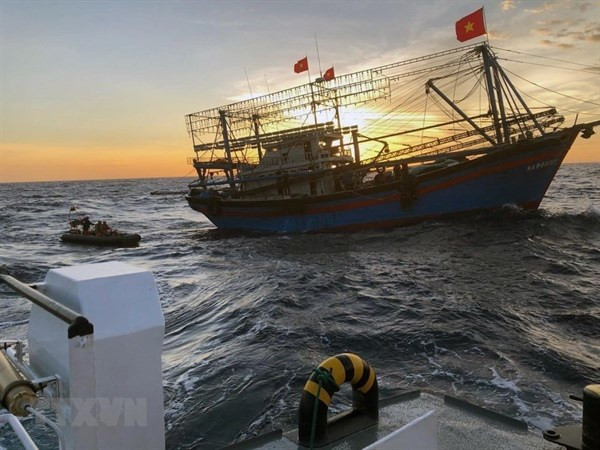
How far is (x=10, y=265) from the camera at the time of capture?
21109 mm

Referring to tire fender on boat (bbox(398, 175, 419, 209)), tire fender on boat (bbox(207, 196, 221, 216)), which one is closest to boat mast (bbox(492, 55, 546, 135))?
tire fender on boat (bbox(398, 175, 419, 209))

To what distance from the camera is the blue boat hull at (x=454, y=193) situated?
24.6 metres

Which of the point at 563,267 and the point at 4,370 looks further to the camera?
the point at 563,267

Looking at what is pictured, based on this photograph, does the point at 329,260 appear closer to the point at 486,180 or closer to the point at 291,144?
the point at 486,180

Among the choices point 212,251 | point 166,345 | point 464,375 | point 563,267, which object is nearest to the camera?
point 464,375

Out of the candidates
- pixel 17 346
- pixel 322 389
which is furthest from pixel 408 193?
pixel 17 346

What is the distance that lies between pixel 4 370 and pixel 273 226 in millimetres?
28174

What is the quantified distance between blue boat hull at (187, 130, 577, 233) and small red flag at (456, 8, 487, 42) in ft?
20.2

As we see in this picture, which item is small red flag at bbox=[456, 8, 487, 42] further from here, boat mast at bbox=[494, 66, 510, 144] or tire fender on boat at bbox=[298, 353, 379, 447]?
tire fender on boat at bbox=[298, 353, 379, 447]

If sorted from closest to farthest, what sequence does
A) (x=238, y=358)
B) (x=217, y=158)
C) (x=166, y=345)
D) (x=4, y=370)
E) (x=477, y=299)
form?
(x=4, y=370), (x=238, y=358), (x=166, y=345), (x=477, y=299), (x=217, y=158)

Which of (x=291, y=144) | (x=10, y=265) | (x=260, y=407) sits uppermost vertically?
(x=291, y=144)

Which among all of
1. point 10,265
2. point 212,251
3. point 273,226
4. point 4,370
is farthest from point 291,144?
point 4,370

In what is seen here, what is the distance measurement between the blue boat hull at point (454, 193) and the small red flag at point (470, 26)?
616 cm

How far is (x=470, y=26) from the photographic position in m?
23.1
